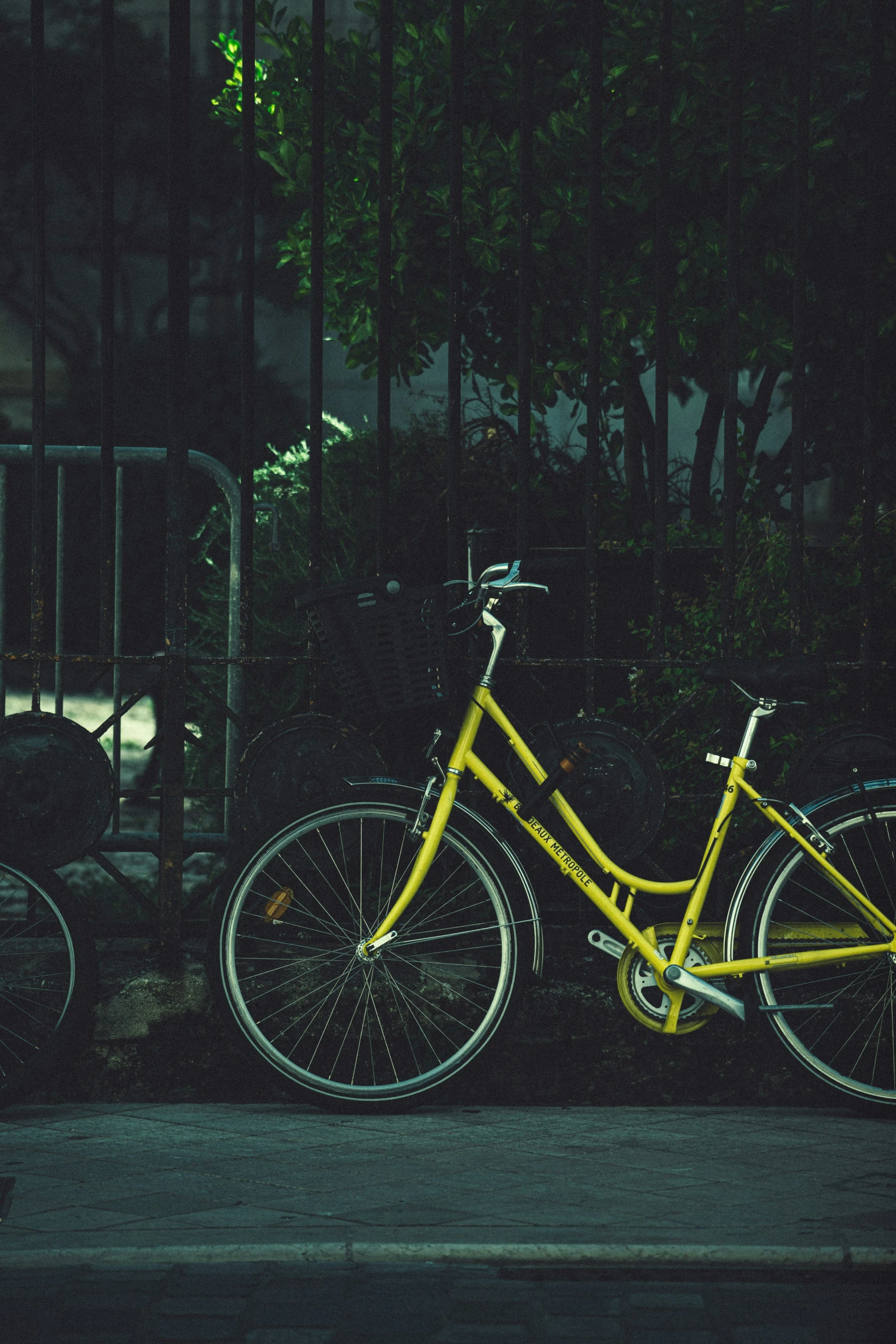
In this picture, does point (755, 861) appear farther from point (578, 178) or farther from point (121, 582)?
point (578, 178)

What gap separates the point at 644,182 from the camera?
578 centimetres

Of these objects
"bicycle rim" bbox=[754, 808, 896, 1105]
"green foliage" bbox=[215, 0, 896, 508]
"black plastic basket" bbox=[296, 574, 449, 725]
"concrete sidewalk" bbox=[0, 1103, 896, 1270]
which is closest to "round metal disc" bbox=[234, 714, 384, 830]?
"black plastic basket" bbox=[296, 574, 449, 725]

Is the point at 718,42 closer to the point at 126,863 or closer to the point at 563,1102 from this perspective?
the point at 563,1102

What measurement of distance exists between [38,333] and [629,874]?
7.49 feet

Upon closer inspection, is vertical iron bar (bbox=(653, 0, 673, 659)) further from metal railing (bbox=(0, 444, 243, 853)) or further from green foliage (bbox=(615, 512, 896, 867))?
metal railing (bbox=(0, 444, 243, 853))

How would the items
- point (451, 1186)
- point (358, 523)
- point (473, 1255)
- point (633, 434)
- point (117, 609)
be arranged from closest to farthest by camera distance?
point (473, 1255), point (451, 1186), point (117, 609), point (358, 523), point (633, 434)

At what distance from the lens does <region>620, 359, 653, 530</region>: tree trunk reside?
665cm

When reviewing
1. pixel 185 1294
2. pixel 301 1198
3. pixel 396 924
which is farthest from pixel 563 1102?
pixel 185 1294

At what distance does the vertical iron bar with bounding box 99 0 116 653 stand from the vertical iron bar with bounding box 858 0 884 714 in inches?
87.4

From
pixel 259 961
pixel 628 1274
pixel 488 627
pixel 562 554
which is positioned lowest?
pixel 628 1274

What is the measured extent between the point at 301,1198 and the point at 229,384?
7.65 m

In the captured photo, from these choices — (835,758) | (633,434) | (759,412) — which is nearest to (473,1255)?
(835,758)

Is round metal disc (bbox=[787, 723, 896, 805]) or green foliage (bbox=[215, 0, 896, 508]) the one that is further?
green foliage (bbox=[215, 0, 896, 508])

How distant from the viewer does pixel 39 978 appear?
181 inches
